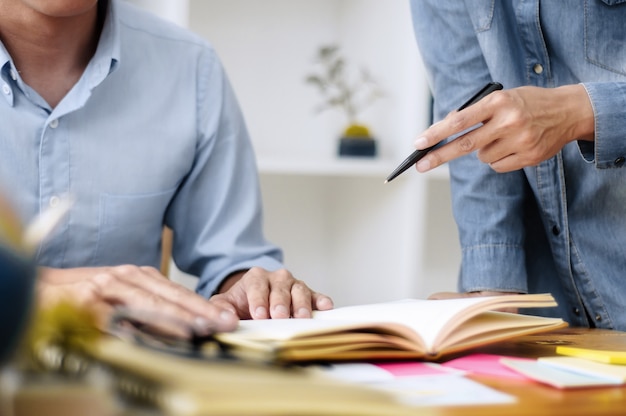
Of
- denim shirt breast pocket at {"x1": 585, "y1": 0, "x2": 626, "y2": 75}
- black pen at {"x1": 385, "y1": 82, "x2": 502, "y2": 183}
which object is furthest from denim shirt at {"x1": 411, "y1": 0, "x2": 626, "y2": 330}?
black pen at {"x1": 385, "y1": 82, "x2": 502, "y2": 183}

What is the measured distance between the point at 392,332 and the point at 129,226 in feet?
2.27

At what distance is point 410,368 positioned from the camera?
2.48 feet

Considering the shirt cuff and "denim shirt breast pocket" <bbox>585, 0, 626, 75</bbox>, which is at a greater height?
"denim shirt breast pocket" <bbox>585, 0, 626, 75</bbox>

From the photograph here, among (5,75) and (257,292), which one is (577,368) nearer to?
(257,292)

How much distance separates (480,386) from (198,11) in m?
2.07

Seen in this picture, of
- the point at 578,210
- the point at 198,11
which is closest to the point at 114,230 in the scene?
the point at 578,210

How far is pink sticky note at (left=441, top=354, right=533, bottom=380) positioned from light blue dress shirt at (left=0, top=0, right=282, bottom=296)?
598 millimetres

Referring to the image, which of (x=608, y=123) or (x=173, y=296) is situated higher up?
(x=608, y=123)

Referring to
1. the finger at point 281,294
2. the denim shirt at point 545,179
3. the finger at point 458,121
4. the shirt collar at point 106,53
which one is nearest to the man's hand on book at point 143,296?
the finger at point 281,294

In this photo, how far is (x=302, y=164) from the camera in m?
2.25

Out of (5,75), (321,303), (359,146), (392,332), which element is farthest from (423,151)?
(359,146)

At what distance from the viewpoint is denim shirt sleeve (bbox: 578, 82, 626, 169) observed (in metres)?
1.11

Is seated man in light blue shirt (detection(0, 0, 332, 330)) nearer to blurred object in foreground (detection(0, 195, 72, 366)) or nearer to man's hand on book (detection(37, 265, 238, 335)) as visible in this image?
man's hand on book (detection(37, 265, 238, 335))

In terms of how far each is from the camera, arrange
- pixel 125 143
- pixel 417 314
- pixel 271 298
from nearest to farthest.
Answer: pixel 417 314, pixel 271 298, pixel 125 143
